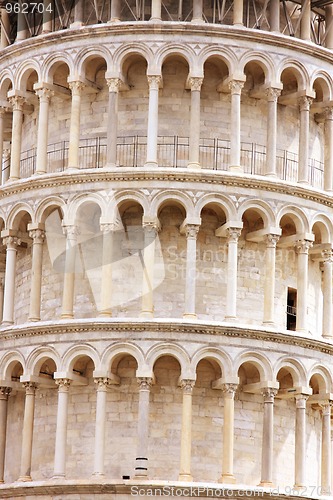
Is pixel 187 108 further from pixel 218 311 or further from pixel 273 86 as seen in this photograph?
pixel 218 311

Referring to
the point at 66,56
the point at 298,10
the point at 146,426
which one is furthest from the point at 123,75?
the point at 146,426

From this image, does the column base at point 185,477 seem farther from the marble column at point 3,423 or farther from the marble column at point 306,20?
the marble column at point 306,20

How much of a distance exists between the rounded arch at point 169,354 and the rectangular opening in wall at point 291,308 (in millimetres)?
4113

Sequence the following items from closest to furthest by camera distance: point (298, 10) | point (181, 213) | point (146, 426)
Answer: point (146, 426) → point (181, 213) → point (298, 10)

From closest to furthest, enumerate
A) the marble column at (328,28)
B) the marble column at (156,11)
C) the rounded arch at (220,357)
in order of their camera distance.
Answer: the rounded arch at (220,357)
the marble column at (156,11)
the marble column at (328,28)

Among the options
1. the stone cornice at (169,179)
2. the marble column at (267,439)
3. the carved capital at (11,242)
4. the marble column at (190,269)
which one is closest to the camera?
the marble column at (267,439)

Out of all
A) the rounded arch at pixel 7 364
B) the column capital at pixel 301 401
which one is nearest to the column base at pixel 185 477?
the column capital at pixel 301 401

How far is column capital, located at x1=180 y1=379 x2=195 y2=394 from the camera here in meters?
36.8

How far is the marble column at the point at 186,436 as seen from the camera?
119ft

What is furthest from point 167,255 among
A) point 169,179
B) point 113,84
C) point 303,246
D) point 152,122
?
point 113,84

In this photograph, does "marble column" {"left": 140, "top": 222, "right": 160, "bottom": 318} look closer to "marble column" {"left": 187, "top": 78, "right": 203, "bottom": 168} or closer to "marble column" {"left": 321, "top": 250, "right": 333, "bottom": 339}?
"marble column" {"left": 187, "top": 78, "right": 203, "bottom": 168}

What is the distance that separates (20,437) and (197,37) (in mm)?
11132

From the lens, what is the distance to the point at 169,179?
3784cm

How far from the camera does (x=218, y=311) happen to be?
38.5 meters
